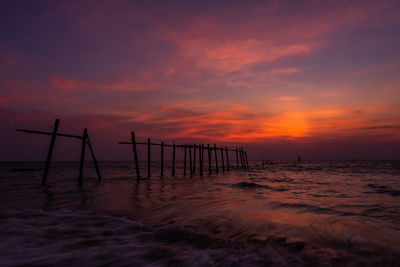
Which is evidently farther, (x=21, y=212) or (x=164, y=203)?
(x=164, y=203)

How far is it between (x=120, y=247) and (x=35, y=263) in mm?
1277

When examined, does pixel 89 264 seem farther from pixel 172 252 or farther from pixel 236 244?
pixel 236 244

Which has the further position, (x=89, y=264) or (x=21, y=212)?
(x=21, y=212)

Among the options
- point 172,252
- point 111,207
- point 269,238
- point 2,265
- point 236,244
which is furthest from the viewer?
point 111,207

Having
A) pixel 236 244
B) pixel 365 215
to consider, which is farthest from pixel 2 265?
pixel 365 215

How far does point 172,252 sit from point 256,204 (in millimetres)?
4862

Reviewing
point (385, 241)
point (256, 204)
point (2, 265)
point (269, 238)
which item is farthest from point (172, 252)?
point (256, 204)

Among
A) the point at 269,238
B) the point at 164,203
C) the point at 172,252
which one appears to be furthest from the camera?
the point at 164,203

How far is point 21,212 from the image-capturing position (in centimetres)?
685

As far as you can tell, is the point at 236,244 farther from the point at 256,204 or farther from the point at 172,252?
the point at 256,204

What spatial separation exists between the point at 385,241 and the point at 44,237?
22.1 feet

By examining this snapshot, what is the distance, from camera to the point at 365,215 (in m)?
6.58

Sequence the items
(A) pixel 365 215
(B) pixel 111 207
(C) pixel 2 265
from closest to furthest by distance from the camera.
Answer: (C) pixel 2 265
(A) pixel 365 215
(B) pixel 111 207

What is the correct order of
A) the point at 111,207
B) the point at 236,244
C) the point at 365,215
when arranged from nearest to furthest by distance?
the point at 236,244 → the point at 365,215 → the point at 111,207
